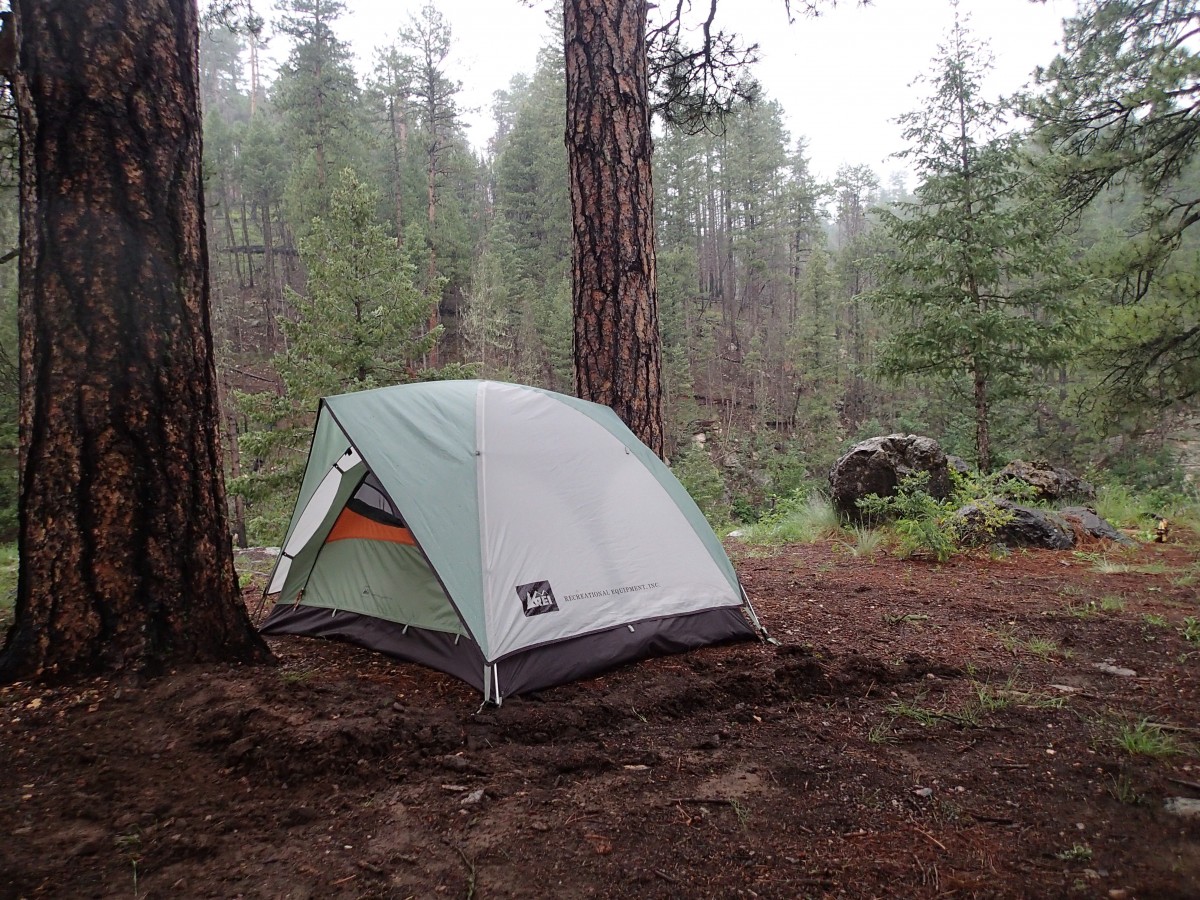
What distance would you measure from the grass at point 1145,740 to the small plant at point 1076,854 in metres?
0.68

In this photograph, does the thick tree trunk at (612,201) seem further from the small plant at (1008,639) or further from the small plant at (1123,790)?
the small plant at (1123,790)

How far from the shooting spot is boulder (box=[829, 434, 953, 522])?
7.53m

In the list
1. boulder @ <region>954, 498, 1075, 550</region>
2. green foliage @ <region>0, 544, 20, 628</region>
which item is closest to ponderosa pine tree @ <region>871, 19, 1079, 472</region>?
boulder @ <region>954, 498, 1075, 550</region>

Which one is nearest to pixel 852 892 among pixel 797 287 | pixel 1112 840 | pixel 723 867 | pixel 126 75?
pixel 723 867

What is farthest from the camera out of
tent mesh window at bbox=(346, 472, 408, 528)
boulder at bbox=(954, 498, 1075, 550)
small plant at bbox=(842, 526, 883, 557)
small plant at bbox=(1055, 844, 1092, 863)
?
small plant at bbox=(842, 526, 883, 557)

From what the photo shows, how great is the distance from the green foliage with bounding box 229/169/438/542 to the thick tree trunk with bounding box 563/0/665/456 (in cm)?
853

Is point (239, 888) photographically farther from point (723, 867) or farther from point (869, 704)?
point (869, 704)

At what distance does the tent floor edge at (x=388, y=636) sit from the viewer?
9.61 ft

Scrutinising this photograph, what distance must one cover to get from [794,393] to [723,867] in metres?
27.8

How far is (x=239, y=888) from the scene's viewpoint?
5.10ft

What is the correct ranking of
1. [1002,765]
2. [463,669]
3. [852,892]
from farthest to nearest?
[463,669] < [1002,765] < [852,892]

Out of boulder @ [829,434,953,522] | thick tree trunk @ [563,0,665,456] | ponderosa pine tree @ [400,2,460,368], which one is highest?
ponderosa pine tree @ [400,2,460,368]

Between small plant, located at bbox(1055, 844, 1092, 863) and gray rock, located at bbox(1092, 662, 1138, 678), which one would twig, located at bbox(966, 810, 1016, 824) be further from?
gray rock, located at bbox(1092, 662, 1138, 678)

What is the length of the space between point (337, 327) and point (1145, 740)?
41.1 ft
